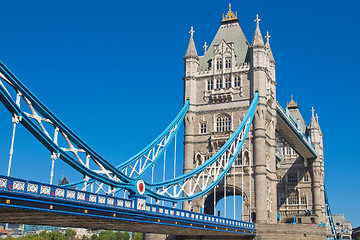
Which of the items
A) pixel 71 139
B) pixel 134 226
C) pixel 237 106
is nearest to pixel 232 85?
pixel 237 106

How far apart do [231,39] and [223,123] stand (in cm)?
979

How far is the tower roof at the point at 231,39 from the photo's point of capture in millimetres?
52969

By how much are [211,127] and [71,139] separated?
2693 centimetres

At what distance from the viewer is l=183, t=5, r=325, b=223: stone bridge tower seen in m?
48.5

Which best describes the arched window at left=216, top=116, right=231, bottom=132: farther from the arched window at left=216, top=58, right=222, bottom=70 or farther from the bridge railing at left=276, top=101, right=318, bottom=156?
the bridge railing at left=276, top=101, right=318, bottom=156

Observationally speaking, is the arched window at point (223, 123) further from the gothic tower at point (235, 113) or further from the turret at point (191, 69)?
the turret at point (191, 69)

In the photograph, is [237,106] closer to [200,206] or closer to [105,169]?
[200,206]

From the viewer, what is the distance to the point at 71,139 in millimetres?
25734

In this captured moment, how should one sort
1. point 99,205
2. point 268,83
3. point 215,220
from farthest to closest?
1. point 268,83
2. point 215,220
3. point 99,205

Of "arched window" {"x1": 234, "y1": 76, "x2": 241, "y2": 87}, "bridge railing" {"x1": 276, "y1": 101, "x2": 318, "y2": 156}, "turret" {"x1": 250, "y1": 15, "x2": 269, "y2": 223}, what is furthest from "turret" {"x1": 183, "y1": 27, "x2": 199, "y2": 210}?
"bridge railing" {"x1": 276, "y1": 101, "x2": 318, "y2": 156}

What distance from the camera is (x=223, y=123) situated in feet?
168

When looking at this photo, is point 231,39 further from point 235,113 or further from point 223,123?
point 223,123

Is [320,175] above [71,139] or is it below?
above

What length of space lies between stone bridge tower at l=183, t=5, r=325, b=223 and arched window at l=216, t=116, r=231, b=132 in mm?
102
